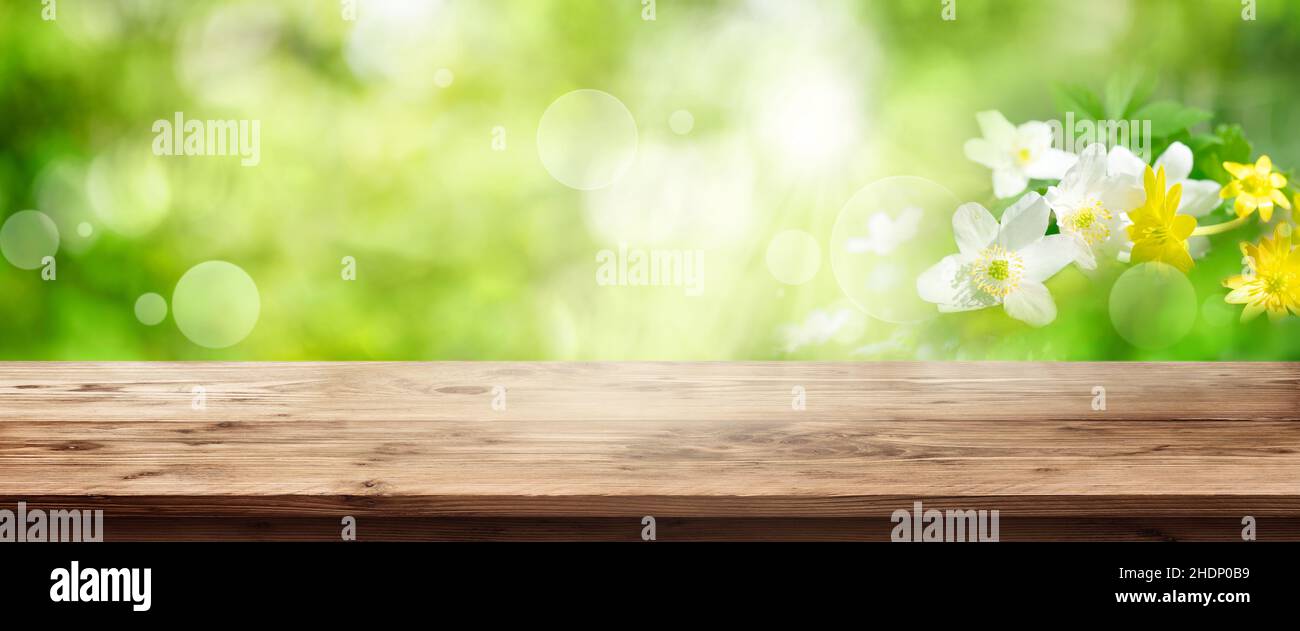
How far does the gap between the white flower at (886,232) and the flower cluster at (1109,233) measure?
25.5 inches

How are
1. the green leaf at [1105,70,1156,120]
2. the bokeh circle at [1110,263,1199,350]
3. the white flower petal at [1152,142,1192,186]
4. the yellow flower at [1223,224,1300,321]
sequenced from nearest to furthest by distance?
the yellow flower at [1223,224,1300,321], the white flower petal at [1152,142,1192,186], the green leaf at [1105,70,1156,120], the bokeh circle at [1110,263,1199,350]

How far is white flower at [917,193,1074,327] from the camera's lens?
1.23 metres

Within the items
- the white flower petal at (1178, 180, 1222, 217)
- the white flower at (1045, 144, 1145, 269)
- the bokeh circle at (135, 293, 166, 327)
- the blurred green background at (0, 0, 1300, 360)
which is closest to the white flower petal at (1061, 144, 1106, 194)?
the white flower at (1045, 144, 1145, 269)

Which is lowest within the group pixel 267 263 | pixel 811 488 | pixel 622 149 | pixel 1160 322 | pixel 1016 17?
pixel 811 488

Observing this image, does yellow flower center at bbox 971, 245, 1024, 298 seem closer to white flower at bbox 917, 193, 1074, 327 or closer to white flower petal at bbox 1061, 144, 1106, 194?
white flower at bbox 917, 193, 1074, 327

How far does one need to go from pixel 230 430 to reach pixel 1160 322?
5.76 feet

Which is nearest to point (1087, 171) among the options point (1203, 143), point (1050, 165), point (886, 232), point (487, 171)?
point (1050, 165)

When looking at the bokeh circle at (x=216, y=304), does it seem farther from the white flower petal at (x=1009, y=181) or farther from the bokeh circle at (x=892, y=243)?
the white flower petal at (x=1009, y=181)

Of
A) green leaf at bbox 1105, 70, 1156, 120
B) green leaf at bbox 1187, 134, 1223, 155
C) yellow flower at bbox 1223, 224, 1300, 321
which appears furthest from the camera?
green leaf at bbox 1105, 70, 1156, 120

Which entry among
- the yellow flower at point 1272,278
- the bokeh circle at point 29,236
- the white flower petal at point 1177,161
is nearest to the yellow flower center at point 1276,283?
the yellow flower at point 1272,278

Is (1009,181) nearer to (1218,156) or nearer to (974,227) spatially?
(1218,156)
